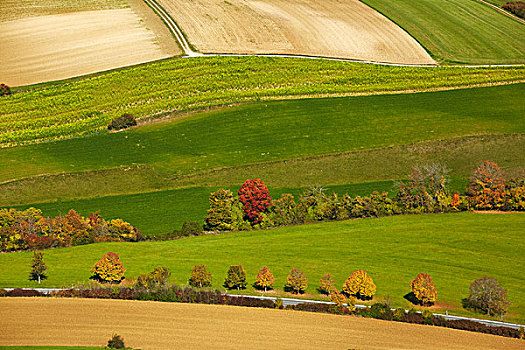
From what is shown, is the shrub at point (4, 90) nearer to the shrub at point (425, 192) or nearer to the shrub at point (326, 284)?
the shrub at point (425, 192)

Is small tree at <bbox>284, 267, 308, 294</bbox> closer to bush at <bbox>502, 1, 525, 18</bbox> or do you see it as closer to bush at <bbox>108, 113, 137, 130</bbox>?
bush at <bbox>108, 113, 137, 130</bbox>

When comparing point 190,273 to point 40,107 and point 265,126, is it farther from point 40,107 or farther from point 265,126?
point 40,107

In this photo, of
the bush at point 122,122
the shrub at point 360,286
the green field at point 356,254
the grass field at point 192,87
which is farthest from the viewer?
the grass field at point 192,87

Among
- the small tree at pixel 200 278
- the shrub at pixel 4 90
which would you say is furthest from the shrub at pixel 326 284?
the shrub at pixel 4 90

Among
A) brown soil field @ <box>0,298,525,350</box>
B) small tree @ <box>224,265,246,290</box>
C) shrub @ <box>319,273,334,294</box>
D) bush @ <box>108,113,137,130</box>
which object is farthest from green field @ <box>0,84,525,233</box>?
brown soil field @ <box>0,298,525,350</box>

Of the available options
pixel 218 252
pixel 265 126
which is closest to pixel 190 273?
pixel 218 252

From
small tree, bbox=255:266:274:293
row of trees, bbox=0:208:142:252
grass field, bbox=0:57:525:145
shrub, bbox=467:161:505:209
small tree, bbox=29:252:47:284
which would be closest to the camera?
small tree, bbox=255:266:274:293
